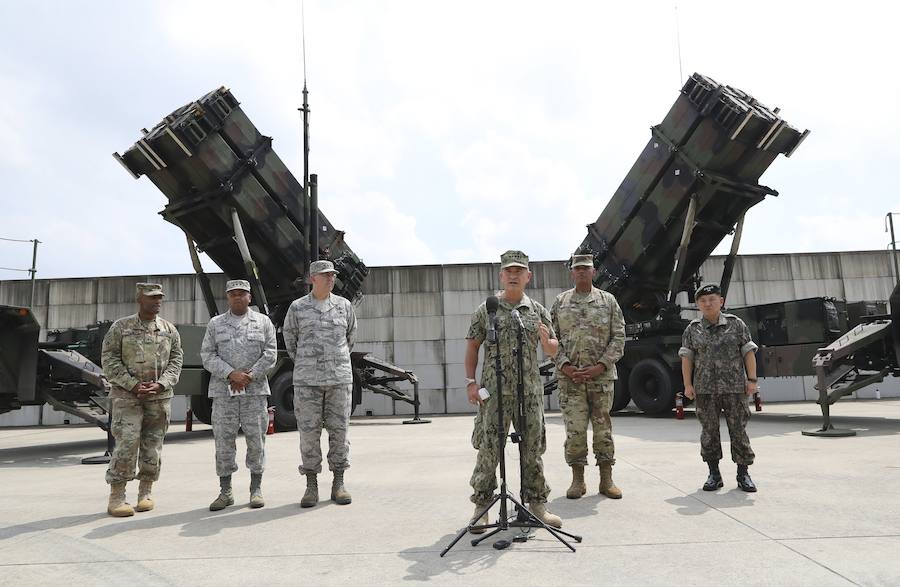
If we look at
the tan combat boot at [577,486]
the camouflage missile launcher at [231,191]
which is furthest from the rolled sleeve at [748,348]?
the camouflage missile launcher at [231,191]

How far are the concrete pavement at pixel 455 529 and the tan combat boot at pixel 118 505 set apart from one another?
2.1 inches

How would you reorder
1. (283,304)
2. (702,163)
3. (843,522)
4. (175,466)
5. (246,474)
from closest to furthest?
(843,522), (246,474), (175,466), (702,163), (283,304)

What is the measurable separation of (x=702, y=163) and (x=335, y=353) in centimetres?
695

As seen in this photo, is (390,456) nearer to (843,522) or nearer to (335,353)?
(335,353)

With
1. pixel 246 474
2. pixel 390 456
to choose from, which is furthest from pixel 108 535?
pixel 390 456

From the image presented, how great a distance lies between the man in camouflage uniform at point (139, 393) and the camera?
3.84m

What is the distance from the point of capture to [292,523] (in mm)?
3377

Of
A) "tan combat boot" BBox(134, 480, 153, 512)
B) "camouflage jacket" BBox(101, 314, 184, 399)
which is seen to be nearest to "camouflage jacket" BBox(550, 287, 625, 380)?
"camouflage jacket" BBox(101, 314, 184, 399)

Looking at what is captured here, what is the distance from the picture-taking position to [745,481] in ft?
12.8

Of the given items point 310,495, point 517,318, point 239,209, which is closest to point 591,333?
point 517,318

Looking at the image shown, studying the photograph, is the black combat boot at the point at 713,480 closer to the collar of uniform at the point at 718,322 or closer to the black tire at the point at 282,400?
the collar of uniform at the point at 718,322

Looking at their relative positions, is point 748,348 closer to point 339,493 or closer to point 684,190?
point 339,493

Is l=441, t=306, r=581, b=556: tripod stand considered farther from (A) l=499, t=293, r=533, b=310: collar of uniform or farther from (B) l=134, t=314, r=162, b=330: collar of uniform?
(B) l=134, t=314, r=162, b=330: collar of uniform

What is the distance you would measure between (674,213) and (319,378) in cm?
723
